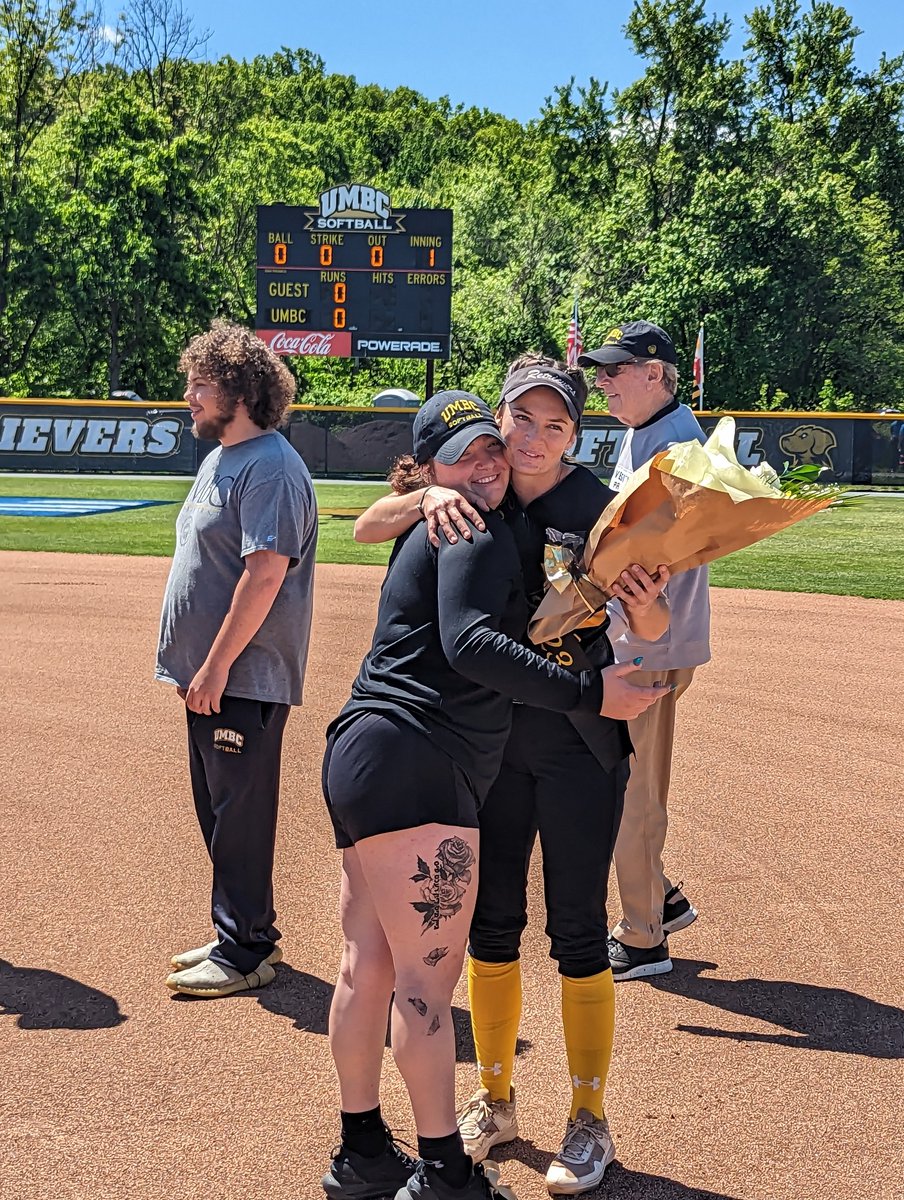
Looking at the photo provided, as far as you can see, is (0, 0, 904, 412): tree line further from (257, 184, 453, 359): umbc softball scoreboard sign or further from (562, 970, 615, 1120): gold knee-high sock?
(562, 970, 615, 1120): gold knee-high sock

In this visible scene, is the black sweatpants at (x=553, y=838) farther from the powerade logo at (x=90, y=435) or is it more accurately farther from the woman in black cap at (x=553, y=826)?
the powerade logo at (x=90, y=435)

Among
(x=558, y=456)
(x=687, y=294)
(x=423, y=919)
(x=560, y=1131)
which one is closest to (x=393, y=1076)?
(x=560, y=1131)

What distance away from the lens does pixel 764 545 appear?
770 inches

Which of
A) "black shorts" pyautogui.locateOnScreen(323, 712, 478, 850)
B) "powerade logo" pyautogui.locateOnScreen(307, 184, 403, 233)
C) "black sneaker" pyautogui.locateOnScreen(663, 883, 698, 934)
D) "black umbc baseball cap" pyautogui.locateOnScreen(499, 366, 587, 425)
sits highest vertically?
"powerade logo" pyautogui.locateOnScreen(307, 184, 403, 233)

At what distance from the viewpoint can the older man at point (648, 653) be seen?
4.32m

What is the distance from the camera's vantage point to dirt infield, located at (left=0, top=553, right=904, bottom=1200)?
3.30 metres

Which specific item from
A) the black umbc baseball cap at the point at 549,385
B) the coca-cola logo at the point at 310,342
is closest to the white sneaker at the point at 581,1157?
the black umbc baseball cap at the point at 549,385

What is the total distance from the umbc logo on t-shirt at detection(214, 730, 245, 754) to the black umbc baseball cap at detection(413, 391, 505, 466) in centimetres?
160

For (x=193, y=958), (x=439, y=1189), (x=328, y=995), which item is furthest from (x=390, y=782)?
(x=193, y=958)

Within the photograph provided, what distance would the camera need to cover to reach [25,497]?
2662 centimetres

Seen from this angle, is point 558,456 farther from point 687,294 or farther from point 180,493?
point 687,294

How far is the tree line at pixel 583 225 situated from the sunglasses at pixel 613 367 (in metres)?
40.3

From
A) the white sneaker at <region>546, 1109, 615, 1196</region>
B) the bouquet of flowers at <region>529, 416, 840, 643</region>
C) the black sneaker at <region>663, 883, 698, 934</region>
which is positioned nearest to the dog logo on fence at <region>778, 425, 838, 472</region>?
the black sneaker at <region>663, 883, 698, 934</region>

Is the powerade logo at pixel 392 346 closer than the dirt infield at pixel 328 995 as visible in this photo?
No
